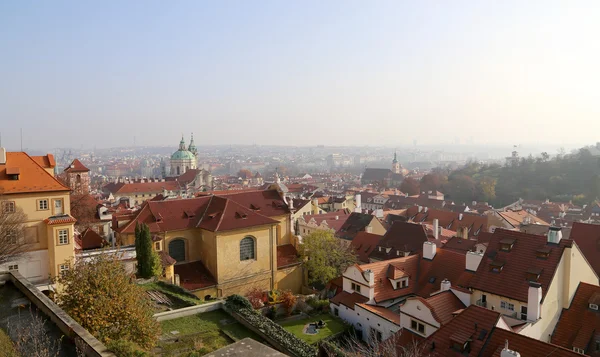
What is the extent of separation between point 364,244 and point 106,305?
1224 inches

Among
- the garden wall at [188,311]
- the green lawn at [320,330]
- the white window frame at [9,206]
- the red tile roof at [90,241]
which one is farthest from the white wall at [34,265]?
the green lawn at [320,330]

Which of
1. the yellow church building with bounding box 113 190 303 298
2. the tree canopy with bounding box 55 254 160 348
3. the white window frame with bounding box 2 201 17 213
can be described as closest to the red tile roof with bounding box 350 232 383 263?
the yellow church building with bounding box 113 190 303 298

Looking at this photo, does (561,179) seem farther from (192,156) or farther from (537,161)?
(192,156)

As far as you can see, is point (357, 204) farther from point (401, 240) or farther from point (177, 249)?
point (177, 249)

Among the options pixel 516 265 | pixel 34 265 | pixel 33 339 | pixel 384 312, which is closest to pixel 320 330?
pixel 384 312

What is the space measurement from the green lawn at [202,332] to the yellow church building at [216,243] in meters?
8.59

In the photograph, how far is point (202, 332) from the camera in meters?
22.1

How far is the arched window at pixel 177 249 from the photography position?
34644mm

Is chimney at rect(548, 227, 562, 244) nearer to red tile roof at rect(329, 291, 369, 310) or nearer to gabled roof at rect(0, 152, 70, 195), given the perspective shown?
red tile roof at rect(329, 291, 369, 310)

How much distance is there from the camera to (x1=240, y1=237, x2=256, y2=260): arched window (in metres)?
35.2

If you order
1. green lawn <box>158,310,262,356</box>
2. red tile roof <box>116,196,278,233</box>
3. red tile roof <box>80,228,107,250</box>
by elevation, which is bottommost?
green lawn <box>158,310,262,356</box>

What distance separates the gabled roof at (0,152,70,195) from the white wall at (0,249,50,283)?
384 centimetres

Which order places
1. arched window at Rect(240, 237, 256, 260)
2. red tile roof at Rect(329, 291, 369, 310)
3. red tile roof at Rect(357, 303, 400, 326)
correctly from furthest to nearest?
arched window at Rect(240, 237, 256, 260) → red tile roof at Rect(329, 291, 369, 310) → red tile roof at Rect(357, 303, 400, 326)

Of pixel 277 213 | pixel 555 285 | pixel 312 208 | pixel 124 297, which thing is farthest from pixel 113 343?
pixel 312 208
